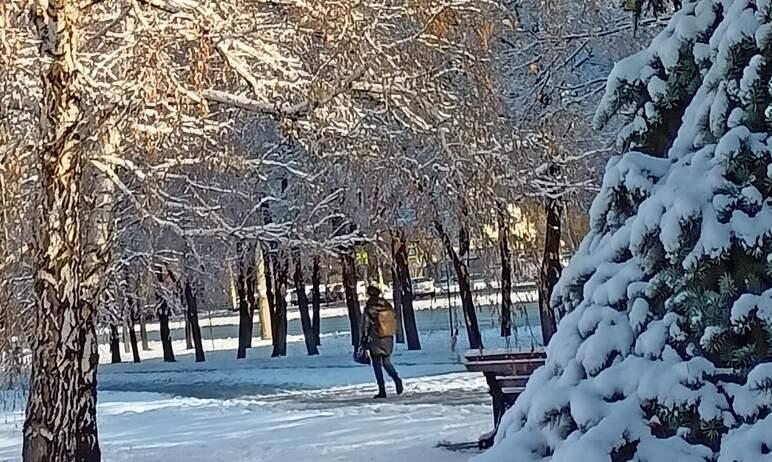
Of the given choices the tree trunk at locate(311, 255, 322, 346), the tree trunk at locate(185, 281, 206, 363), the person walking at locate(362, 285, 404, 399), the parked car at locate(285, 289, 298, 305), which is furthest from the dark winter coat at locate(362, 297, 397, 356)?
the parked car at locate(285, 289, 298, 305)

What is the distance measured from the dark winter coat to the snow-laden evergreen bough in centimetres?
1248

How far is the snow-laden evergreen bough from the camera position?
9.21 feet

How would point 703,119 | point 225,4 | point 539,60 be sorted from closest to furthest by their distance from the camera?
point 703,119 → point 225,4 → point 539,60

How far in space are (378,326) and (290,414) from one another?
208cm

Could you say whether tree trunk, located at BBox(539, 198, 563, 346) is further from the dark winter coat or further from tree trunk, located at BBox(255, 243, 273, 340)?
tree trunk, located at BBox(255, 243, 273, 340)

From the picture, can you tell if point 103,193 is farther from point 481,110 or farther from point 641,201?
point 641,201

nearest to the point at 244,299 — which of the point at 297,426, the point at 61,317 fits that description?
the point at 297,426

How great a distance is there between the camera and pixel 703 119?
3041 millimetres

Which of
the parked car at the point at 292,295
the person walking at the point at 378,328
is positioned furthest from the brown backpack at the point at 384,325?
the parked car at the point at 292,295

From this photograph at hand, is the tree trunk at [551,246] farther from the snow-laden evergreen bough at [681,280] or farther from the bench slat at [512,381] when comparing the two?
the snow-laden evergreen bough at [681,280]

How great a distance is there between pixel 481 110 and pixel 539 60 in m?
4.62

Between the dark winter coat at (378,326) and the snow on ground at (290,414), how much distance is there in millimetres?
711

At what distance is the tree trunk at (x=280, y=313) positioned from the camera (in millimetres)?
24312

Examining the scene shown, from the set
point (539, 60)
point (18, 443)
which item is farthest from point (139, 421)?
point (539, 60)
